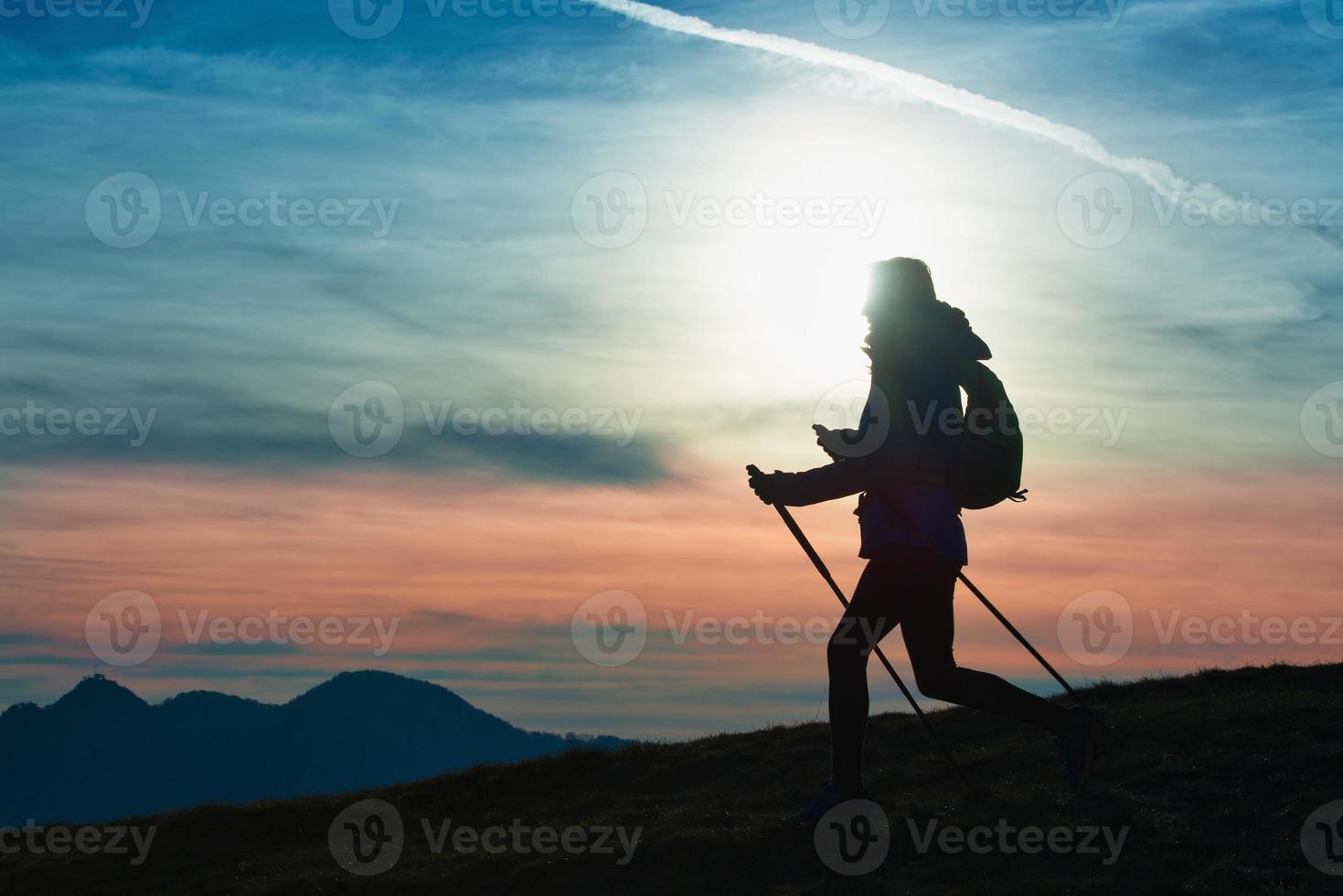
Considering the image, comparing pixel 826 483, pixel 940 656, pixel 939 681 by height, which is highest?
pixel 826 483

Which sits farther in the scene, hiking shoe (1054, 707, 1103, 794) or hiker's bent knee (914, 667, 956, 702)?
hiking shoe (1054, 707, 1103, 794)

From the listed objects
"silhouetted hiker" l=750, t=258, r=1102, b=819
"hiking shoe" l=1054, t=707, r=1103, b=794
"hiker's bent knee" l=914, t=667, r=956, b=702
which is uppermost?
"silhouetted hiker" l=750, t=258, r=1102, b=819

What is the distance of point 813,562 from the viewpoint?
9.90 meters

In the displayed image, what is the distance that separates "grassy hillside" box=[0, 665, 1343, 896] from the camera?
8453 mm

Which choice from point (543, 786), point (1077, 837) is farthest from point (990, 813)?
point (543, 786)

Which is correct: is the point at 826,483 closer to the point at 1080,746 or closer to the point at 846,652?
the point at 846,652

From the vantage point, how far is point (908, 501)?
852cm

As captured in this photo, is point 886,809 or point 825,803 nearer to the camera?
point 825,803

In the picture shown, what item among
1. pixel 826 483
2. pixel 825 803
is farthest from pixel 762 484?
pixel 825 803

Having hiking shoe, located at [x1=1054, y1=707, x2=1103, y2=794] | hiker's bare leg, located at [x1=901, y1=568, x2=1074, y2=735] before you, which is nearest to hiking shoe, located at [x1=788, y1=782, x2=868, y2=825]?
hiker's bare leg, located at [x1=901, y1=568, x2=1074, y2=735]

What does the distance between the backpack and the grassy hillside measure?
262 centimetres

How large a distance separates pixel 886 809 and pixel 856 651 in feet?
6.73

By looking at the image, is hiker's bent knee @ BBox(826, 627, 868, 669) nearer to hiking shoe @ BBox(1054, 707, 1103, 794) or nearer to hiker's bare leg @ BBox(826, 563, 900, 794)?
hiker's bare leg @ BBox(826, 563, 900, 794)

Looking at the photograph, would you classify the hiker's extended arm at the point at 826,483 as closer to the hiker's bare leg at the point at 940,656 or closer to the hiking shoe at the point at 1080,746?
the hiker's bare leg at the point at 940,656
